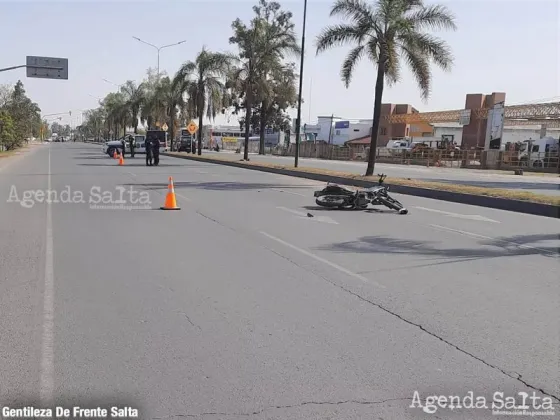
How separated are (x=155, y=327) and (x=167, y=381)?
120cm

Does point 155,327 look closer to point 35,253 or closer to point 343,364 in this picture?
point 343,364

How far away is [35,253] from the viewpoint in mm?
8391

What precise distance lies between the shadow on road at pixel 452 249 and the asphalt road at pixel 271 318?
5 cm

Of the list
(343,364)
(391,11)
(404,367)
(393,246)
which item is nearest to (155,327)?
(343,364)

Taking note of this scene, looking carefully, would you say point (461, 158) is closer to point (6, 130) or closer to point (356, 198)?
point (356, 198)

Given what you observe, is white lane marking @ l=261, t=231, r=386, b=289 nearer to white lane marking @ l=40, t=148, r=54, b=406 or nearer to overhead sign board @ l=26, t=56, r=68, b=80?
white lane marking @ l=40, t=148, r=54, b=406

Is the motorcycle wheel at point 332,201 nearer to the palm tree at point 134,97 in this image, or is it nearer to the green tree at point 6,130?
the green tree at point 6,130

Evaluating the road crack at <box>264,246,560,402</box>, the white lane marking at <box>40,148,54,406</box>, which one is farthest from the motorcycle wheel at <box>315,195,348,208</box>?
the white lane marking at <box>40,148,54,406</box>

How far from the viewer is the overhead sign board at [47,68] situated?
35.9m

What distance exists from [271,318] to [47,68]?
116 ft

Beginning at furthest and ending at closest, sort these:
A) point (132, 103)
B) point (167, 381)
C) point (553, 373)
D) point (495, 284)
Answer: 1. point (132, 103)
2. point (495, 284)
3. point (553, 373)
4. point (167, 381)

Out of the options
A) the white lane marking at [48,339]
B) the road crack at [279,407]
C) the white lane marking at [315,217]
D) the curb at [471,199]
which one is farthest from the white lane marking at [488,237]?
the white lane marking at [48,339]

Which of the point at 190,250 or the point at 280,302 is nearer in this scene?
the point at 280,302

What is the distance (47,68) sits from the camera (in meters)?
36.2
